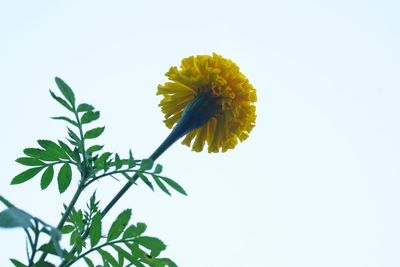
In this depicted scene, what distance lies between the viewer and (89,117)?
1.71 metres

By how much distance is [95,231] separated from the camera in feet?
5.24

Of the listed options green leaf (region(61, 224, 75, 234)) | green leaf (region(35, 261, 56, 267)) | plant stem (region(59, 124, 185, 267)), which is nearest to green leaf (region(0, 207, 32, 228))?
green leaf (region(35, 261, 56, 267))

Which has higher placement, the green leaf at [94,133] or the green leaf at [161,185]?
the green leaf at [94,133]

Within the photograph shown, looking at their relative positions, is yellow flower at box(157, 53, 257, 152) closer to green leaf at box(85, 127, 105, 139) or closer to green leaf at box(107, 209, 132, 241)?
green leaf at box(85, 127, 105, 139)

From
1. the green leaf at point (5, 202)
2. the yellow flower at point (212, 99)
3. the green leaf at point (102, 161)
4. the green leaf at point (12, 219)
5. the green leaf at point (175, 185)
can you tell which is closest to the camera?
the green leaf at point (12, 219)

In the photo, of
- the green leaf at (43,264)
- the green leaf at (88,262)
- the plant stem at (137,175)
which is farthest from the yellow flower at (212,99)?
the green leaf at (43,264)

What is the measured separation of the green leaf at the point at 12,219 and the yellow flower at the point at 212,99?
1.37 m

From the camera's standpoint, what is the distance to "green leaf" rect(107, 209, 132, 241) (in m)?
1.64

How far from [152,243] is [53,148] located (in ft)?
1.57

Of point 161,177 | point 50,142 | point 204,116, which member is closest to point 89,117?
point 50,142

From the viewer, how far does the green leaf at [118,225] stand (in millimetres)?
1642

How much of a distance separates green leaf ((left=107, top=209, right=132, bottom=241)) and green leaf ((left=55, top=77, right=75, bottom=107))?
385mm

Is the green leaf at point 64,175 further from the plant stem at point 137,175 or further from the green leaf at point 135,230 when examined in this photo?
the green leaf at point 135,230

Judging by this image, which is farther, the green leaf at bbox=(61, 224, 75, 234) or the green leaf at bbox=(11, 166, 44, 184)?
the green leaf at bbox=(61, 224, 75, 234)
